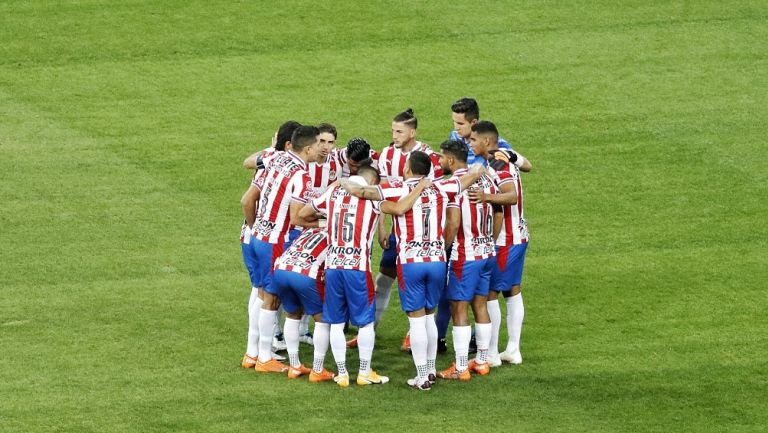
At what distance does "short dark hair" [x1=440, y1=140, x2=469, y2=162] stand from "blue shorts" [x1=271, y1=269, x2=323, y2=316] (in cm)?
158

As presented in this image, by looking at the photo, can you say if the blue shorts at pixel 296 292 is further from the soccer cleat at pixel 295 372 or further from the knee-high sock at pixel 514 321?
the knee-high sock at pixel 514 321

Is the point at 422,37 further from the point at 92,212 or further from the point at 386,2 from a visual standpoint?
the point at 92,212

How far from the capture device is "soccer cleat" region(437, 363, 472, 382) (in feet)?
38.7

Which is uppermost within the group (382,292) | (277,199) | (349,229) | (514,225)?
(277,199)

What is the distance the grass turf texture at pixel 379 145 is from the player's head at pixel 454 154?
Answer: 1870 millimetres

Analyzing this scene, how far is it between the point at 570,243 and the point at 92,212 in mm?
5558

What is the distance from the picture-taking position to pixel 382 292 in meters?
12.9

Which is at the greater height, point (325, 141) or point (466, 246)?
point (325, 141)

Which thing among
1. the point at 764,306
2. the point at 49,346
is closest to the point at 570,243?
the point at 764,306

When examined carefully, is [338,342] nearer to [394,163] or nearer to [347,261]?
[347,261]

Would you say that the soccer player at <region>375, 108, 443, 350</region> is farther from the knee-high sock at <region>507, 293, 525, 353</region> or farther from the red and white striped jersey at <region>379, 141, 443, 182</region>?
the knee-high sock at <region>507, 293, 525, 353</region>

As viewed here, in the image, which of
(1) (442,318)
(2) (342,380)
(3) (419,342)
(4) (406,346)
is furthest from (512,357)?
(2) (342,380)

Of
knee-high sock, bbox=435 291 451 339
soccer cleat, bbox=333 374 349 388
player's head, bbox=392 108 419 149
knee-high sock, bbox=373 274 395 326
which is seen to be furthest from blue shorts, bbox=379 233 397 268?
soccer cleat, bbox=333 374 349 388

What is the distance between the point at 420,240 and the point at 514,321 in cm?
142
